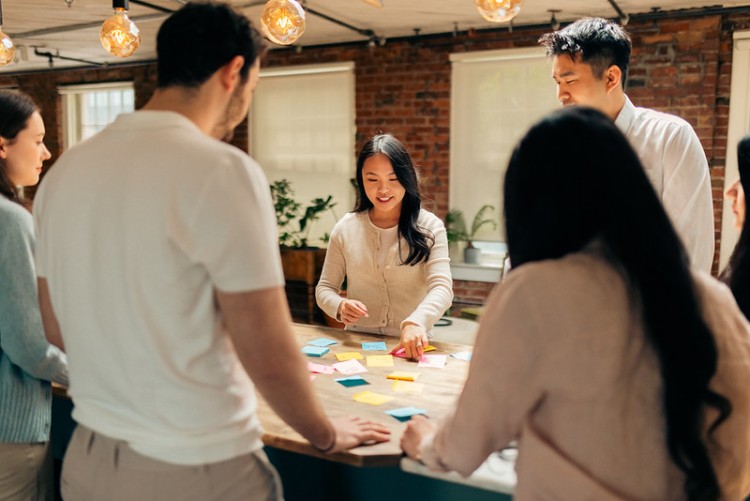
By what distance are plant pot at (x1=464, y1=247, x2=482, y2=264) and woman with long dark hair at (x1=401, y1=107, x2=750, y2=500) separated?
485cm

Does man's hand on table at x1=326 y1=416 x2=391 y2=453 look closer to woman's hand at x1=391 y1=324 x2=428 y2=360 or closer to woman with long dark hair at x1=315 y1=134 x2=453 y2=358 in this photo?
woman's hand at x1=391 y1=324 x2=428 y2=360

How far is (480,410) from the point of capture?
1062 millimetres

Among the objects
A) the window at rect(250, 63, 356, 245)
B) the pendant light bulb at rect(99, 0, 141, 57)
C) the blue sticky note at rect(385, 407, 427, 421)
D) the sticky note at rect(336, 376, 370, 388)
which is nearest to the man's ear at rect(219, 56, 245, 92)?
the blue sticky note at rect(385, 407, 427, 421)

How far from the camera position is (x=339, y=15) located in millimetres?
5324

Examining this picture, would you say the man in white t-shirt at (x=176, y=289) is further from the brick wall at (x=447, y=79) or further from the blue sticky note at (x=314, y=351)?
the brick wall at (x=447, y=79)

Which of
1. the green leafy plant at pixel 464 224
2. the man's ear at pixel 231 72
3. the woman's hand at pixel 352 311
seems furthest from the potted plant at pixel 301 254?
the man's ear at pixel 231 72

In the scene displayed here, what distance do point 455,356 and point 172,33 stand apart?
1.42 m

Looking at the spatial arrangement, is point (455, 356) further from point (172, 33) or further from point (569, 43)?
point (172, 33)

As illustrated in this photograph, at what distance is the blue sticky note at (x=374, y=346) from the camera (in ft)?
7.38

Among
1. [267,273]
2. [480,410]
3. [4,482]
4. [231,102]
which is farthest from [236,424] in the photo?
[4,482]

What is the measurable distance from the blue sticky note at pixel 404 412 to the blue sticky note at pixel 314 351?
22.4 inches

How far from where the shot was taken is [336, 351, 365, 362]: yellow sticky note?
83.8 inches

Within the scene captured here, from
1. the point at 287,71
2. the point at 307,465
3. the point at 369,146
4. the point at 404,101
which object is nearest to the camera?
the point at 307,465

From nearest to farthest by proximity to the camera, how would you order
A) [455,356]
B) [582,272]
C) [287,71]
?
1. [582,272]
2. [455,356]
3. [287,71]
